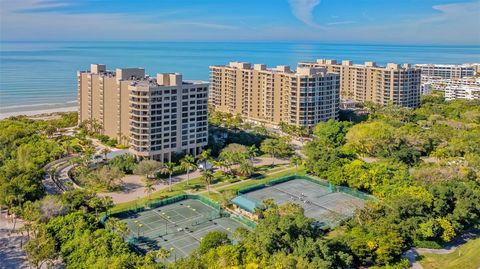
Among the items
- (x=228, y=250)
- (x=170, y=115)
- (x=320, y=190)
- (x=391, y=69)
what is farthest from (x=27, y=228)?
(x=391, y=69)

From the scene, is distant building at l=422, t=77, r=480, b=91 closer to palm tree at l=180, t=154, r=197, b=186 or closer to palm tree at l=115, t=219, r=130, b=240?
palm tree at l=180, t=154, r=197, b=186

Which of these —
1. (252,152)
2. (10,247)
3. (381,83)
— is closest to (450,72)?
(381,83)

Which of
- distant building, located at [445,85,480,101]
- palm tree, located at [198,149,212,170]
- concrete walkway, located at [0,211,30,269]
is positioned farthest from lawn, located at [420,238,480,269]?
distant building, located at [445,85,480,101]

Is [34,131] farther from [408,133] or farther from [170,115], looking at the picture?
[408,133]

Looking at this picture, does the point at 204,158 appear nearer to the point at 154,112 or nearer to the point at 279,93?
the point at 154,112

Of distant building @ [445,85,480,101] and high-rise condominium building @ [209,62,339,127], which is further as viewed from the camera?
distant building @ [445,85,480,101]
